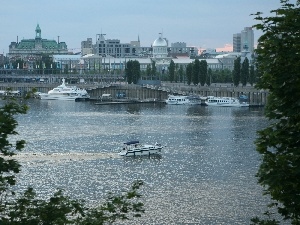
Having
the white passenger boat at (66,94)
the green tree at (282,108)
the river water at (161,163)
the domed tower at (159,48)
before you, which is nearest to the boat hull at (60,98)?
the white passenger boat at (66,94)

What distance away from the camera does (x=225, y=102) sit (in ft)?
270

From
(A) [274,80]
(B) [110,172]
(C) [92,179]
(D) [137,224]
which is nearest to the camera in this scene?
(A) [274,80]

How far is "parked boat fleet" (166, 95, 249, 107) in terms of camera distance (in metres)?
81.6

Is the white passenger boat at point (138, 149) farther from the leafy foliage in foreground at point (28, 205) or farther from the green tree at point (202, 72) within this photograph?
the green tree at point (202, 72)

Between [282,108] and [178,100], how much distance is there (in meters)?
74.8

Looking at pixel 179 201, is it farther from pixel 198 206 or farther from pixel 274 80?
pixel 274 80

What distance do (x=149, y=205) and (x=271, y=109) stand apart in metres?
14.1

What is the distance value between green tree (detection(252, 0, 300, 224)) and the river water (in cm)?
473

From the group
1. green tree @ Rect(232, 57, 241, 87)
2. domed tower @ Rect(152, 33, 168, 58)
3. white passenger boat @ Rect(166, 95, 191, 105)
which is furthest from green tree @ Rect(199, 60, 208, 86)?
domed tower @ Rect(152, 33, 168, 58)

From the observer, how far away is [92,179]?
101ft

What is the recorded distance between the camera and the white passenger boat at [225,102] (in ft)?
267

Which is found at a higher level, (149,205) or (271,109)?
(271,109)

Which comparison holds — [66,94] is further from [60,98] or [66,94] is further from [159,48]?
[159,48]

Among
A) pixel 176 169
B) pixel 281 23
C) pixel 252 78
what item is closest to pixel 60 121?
pixel 176 169
